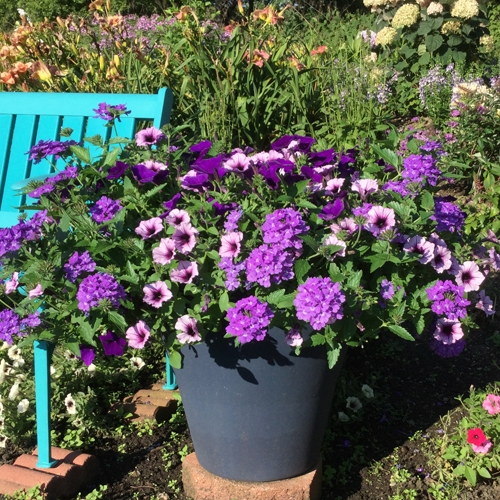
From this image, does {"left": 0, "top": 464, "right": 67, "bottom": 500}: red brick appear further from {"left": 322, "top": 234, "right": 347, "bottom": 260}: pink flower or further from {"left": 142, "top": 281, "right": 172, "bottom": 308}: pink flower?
{"left": 322, "top": 234, "right": 347, "bottom": 260}: pink flower

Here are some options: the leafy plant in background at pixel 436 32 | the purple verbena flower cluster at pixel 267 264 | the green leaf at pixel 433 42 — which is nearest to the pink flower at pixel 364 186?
the purple verbena flower cluster at pixel 267 264

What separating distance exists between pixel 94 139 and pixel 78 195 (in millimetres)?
227

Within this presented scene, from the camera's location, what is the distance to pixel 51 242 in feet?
6.17

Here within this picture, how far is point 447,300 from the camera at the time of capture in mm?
1799

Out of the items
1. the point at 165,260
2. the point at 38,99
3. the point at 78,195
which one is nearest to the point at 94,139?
the point at 78,195

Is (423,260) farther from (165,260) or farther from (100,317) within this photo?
(100,317)

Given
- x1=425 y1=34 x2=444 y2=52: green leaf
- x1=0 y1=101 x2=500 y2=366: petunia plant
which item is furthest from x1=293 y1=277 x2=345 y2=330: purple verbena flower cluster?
x1=425 y1=34 x2=444 y2=52: green leaf

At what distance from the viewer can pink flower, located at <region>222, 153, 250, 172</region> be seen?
1927 millimetres

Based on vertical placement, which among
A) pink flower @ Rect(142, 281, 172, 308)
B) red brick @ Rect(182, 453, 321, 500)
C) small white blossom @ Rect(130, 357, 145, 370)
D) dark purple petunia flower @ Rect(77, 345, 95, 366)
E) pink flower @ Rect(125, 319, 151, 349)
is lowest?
small white blossom @ Rect(130, 357, 145, 370)

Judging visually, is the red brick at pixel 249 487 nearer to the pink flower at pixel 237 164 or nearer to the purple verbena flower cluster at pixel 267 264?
the purple verbena flower cluster at pixel 267 264

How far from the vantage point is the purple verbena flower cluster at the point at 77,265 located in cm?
176

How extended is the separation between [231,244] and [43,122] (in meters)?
1.61

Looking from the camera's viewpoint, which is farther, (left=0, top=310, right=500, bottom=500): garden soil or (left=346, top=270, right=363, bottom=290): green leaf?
(left=0, top=310, right=500, bottom=500): garden soil

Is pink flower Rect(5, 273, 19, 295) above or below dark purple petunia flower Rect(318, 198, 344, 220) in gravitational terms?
below
